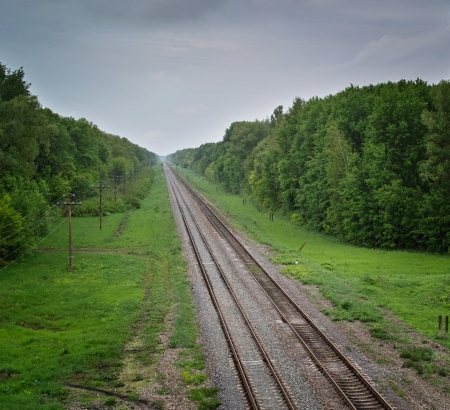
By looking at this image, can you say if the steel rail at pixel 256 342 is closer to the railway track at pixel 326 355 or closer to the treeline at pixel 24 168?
the railway track at pixel 326 355

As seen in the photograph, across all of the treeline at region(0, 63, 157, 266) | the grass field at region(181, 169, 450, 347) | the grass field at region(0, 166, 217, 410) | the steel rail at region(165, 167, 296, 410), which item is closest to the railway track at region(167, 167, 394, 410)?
the steel rail at region(165, 167, 296, 410)

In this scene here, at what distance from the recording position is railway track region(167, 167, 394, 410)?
14585 millimetres

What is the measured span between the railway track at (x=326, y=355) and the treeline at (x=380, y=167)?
56.6ft

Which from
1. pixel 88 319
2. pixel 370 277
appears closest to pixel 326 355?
pixel 88 319

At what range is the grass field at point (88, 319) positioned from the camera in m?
15.9

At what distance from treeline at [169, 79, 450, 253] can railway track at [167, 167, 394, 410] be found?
1725 cm

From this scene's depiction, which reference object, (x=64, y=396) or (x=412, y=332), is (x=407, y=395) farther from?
(x=64, y=396)

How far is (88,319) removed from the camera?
22.7 m

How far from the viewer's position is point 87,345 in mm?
18953

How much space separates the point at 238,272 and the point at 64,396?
61.1ft

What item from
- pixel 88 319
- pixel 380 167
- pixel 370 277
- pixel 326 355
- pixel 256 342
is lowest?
pixel 326 355

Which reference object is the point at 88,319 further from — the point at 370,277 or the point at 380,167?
the point at 380,167

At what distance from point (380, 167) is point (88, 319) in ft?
102

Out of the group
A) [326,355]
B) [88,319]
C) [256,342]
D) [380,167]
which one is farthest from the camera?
[380,167]
